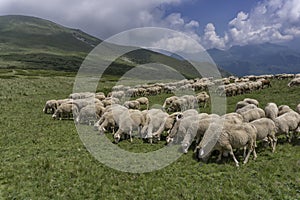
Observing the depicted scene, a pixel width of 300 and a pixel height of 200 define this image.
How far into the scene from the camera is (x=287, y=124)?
54.1 ft

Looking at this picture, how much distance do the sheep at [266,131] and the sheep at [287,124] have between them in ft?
2.05

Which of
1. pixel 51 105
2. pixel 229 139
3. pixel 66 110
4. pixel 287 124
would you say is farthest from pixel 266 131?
pixel 51 105

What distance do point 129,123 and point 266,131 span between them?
9.11m

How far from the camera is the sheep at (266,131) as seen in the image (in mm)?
15375

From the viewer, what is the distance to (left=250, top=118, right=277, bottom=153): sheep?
15.4 metres

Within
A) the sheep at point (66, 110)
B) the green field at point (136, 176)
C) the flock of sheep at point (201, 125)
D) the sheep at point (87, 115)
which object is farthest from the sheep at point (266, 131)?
the sheep at point (66, 110)

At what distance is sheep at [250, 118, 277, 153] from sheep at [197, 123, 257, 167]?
872mm

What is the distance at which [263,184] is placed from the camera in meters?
11.4

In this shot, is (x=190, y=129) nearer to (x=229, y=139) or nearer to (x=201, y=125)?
(x=201, y=125)

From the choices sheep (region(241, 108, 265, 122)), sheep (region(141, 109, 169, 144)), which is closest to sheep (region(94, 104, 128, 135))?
sheep (region(141, 109, 169, 144))

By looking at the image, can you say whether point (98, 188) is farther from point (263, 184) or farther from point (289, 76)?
point (289, 76)

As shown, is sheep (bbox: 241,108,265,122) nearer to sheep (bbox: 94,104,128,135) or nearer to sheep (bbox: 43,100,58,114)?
sheep (bbox: 94,104,128,135)

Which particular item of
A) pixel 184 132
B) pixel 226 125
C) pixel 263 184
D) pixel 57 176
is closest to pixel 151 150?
pixel 184 132

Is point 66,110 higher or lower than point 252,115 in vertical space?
lower
